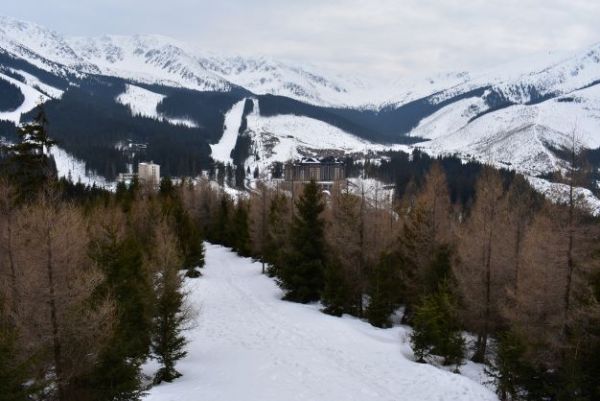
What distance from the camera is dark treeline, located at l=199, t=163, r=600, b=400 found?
18.6m

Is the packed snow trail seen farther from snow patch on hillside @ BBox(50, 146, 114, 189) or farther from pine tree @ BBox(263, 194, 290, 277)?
snow patch on hillside @ BBox(50, 146, 114, 189)

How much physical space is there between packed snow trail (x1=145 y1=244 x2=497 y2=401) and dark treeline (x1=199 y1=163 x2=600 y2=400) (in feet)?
6.34

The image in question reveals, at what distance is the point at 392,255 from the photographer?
35562 millimetres

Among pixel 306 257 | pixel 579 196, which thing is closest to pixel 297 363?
pixel 306 257

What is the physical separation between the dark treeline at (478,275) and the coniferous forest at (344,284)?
82 mm

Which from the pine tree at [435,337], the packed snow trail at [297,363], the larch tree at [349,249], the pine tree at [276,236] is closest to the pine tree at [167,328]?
the packed snow trail at [297,363]

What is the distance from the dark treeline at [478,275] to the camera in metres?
18.6

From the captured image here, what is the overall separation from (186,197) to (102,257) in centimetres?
5609

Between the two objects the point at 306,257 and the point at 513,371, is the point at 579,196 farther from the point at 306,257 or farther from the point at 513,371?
the point at 306,257

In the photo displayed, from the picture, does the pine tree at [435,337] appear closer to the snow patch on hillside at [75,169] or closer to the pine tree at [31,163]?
the pine tree at [31,163]

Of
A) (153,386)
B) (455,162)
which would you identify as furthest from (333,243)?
(455,162)

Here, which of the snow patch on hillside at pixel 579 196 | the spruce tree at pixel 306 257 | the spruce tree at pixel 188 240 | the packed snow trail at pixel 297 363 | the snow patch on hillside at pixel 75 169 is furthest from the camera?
the snow patch on hillside at pixel 75 169

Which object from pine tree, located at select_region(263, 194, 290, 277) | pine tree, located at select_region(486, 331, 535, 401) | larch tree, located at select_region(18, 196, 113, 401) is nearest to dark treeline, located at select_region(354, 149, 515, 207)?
pine tree, located at select_region(263, 194, 290, 277)

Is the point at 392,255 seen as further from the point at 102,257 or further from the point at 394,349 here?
the point at 102,257
